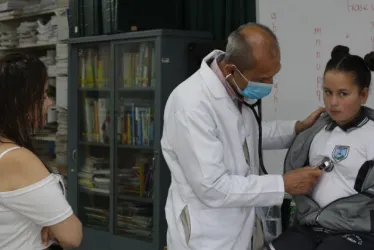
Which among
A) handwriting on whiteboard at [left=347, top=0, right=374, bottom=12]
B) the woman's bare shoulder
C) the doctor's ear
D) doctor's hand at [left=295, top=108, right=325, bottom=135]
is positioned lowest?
the woman's bare shoulder

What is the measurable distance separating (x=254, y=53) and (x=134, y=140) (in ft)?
6.27

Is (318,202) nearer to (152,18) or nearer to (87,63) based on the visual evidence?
(152,18)

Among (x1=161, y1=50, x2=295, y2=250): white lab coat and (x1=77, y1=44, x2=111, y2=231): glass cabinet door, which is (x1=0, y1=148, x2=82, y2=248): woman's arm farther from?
(x1=77, y1=44, x2=111, y2=231): glass cabinet door

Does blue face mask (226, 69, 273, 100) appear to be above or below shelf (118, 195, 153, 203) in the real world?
above

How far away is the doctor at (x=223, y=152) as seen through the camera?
164cm

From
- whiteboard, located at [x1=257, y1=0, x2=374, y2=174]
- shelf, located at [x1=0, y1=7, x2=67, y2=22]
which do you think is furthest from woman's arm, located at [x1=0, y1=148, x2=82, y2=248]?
shelf, located at [x1=0, y1=7, x2=67, y2=22]

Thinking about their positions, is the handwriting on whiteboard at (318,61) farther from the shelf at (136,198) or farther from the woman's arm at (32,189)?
the woman's arm at (32,189)

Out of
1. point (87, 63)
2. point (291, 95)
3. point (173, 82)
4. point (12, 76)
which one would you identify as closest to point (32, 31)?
point (87, 63)

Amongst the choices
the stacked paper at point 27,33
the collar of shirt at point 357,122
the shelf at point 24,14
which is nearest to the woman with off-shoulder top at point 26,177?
the collar of shirt at point 357,122

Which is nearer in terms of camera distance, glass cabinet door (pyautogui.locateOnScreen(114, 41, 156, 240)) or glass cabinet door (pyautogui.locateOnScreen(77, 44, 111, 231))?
glass cabinet door (pyautogui.locateOnScreen(114, 41, 156, 240))

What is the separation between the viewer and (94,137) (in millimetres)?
3748

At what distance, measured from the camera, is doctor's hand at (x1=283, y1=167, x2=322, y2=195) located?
1653mm

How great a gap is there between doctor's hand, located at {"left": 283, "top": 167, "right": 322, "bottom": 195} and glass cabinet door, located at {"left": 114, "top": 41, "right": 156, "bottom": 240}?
1.74 meters

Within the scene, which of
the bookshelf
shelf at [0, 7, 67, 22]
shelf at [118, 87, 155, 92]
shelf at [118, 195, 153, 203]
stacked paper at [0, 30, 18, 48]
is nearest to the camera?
the bookshelf
